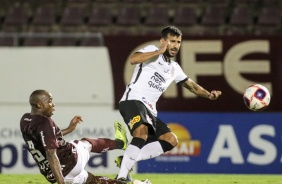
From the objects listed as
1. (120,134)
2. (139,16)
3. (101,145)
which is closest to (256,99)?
(120,134)

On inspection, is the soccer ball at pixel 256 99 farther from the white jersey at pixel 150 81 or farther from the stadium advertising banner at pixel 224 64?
the stadium advertising banner at pixel 224 64

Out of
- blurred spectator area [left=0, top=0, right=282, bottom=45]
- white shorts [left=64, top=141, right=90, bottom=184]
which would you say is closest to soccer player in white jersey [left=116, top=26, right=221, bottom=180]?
white shorts [left=64, top=141, right=90, bottom=184]

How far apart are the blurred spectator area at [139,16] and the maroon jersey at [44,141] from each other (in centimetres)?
749

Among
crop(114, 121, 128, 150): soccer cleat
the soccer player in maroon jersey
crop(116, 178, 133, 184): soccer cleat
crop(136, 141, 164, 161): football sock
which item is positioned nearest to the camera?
the soccer player in maroon jersey

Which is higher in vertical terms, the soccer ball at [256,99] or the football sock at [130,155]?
the soccer ball at [256,99]

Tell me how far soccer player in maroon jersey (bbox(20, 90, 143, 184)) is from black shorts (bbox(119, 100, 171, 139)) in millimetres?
870

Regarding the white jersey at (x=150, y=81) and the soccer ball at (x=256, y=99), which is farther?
the soccer ball at (x=256, y=99)

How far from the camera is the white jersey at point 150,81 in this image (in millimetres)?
9812

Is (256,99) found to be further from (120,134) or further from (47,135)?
(47,135)

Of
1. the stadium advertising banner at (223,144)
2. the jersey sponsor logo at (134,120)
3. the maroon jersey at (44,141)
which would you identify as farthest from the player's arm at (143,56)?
the stadium advertising banner at (223,144)

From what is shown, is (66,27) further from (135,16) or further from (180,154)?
(180,154)

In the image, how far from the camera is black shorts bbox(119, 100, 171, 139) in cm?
954

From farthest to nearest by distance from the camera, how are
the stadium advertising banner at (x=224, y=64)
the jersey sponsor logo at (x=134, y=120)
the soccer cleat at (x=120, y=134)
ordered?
the stadium advertising banner at (x=224, y=64) < the soccer cleat at (x=120, y=134) < the jersey sponsor logo at (x=134, y=120)

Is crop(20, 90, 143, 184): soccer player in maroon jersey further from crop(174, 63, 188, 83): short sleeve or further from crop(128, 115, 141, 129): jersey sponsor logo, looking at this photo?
crop(174, 63, 188, 83): short sleeve
